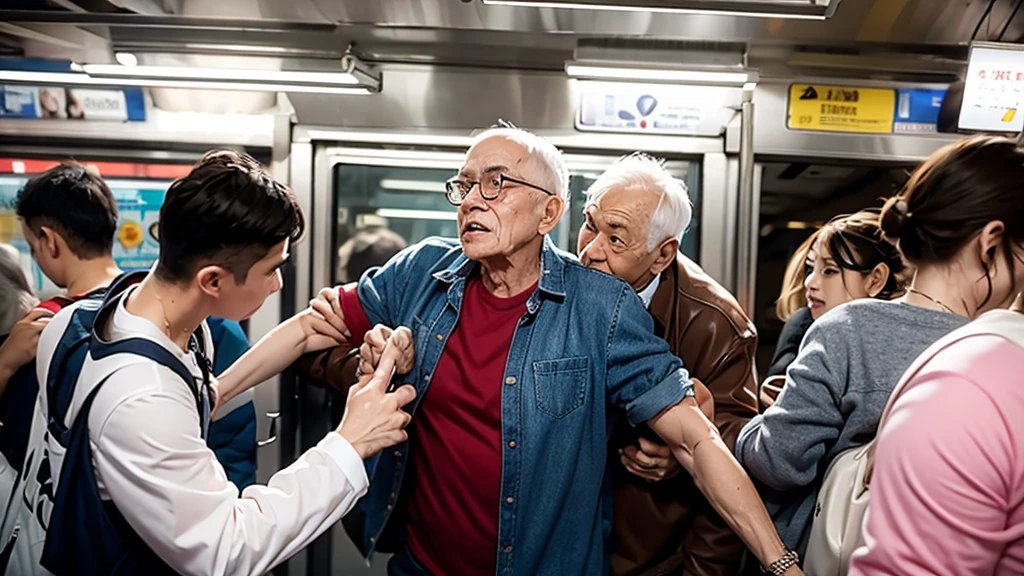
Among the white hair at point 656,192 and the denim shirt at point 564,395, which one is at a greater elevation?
the white hair at point 656,192

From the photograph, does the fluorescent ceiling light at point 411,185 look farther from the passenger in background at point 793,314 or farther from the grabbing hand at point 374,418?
the grabbing hand at point 374,418

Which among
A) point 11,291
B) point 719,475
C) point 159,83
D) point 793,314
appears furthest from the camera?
point 11,291

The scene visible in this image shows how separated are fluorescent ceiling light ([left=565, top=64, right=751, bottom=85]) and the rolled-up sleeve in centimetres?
133

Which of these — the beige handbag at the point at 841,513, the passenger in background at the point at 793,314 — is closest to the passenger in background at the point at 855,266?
the passenger in background at the point at 793,314

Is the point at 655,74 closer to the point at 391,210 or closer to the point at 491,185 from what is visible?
the point at 391,210

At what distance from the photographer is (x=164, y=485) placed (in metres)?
1.38

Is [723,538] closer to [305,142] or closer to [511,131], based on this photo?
[511,131]

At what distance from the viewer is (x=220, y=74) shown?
9.88 ft

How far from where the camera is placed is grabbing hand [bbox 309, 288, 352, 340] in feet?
7.11

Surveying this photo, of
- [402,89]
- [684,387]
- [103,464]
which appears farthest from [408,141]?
[103,464]

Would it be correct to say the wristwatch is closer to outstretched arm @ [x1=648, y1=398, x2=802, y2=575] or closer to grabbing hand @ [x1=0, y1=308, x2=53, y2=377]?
outstretched arm @ [x1=648, y1=398, x2=802, y2=575]

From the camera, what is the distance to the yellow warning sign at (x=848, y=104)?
11.0 ft

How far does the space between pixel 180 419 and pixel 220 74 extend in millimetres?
1981

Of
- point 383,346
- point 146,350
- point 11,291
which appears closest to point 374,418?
point 383,346
